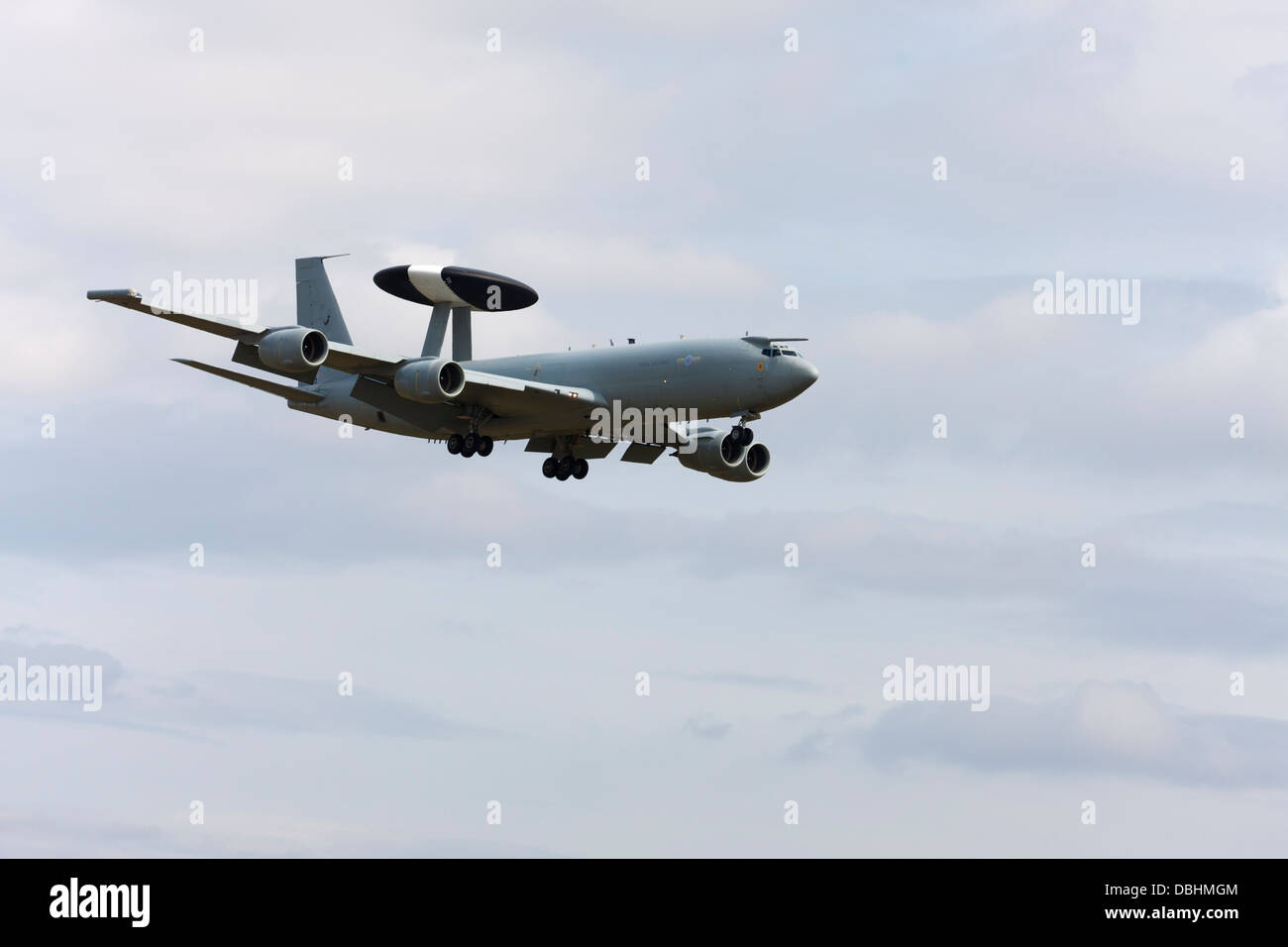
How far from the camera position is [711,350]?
55.2 metres

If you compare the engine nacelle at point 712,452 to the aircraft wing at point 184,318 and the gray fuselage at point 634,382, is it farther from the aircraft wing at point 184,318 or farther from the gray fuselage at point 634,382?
the aircraft wing at point 184,318

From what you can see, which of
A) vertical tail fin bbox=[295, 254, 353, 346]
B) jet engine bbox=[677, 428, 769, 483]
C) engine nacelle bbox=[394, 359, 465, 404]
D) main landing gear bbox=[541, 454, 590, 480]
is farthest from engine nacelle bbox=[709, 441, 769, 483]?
vertical tail fin bbox=[295, 254, 353, 346]

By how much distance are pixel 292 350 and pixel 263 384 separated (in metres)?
7.66

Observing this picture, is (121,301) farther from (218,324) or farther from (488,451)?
(488,451)

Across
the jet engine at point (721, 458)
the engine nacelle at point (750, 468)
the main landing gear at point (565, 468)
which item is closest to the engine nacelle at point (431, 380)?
the main landing gear at point (565, 468)

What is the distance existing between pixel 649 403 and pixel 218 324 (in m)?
14.7

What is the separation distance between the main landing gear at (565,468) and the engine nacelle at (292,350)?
11304mm

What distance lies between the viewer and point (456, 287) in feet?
203

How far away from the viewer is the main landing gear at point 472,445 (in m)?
59.8

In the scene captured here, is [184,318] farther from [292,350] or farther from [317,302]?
[317,302]

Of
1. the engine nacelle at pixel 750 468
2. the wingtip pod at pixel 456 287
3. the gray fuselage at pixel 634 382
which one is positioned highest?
the wingtip pod at pixel 456 287

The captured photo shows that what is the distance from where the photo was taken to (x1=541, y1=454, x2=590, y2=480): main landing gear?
62969mm

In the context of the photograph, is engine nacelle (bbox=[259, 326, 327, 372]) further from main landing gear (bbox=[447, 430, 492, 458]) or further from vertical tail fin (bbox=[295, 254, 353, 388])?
vertical tail fin (bbox=[295, 254, 353, 388])
